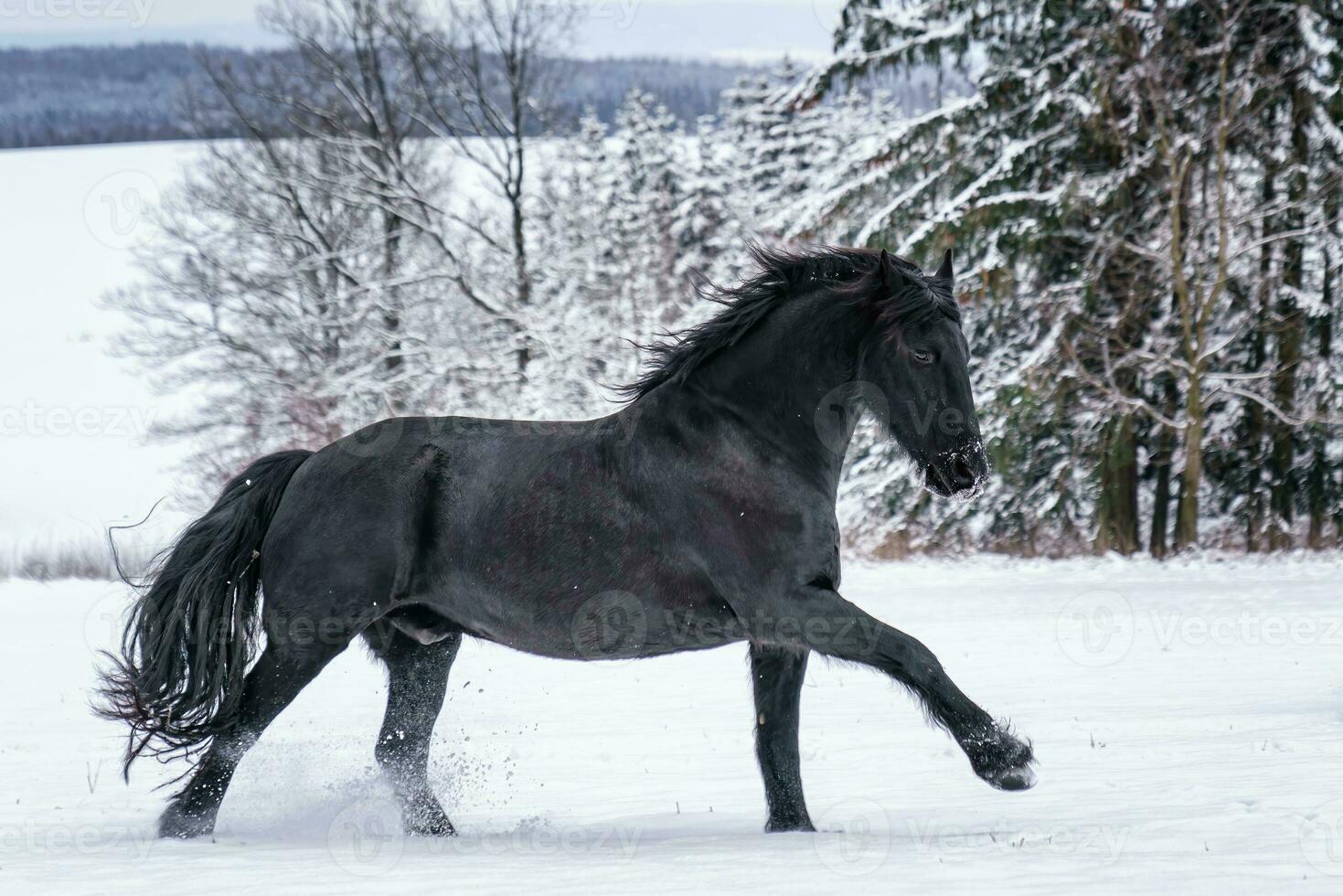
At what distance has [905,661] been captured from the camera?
3992mm

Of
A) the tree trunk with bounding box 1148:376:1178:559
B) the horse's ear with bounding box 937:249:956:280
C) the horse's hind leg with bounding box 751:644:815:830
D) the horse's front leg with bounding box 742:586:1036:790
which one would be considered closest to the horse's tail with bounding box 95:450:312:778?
the horse's hind leg with bounding box 751:644:815:830

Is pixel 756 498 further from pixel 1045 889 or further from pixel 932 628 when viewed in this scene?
pixel 932 628

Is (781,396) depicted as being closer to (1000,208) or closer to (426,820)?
(426,820)

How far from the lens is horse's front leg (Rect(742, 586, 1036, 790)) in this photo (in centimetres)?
390

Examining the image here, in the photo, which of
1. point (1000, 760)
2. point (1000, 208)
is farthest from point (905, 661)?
point (1000, 208)

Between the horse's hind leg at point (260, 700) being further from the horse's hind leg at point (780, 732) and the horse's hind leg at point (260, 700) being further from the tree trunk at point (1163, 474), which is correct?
the tree trunk at point (1163, 474)

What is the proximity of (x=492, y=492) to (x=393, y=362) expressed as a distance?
16.3m

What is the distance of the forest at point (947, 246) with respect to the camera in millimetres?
15867

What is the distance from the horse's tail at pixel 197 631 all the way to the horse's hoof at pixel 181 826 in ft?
0.87

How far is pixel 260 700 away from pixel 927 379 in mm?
2884

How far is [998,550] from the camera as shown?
1853 cm

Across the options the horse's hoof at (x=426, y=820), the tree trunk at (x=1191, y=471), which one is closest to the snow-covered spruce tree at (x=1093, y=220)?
the tree trunk at (x=1191, y=471)

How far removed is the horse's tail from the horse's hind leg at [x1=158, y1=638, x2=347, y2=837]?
5cm

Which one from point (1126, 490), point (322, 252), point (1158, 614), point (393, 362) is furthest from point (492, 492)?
point (322, 252)
